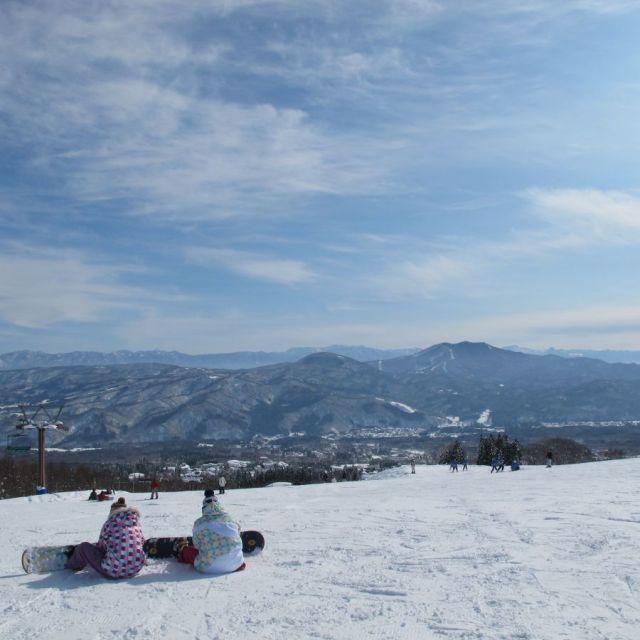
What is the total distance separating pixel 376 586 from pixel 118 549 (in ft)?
11.6

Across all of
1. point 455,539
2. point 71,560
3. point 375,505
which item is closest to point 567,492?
point 375,505

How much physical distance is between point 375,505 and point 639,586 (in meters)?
10.2

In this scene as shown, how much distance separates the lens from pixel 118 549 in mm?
8734

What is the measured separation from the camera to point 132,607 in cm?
746

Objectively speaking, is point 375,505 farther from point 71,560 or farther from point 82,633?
point 82,633

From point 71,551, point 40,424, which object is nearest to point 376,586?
point 71,551

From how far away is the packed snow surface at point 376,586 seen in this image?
6.60 meters

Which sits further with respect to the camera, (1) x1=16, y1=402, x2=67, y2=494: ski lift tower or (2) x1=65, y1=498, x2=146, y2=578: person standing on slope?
(1) x1=16, y1=402, x2=67, y2=494: ski lift tower

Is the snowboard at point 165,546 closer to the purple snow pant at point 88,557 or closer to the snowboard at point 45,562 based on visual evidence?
the purple snow pant at point 88,557

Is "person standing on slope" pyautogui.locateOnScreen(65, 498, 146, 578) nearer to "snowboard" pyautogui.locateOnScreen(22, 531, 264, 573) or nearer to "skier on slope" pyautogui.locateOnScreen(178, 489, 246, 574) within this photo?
"snowboard" pyautogui.locateOnScreen(22, 531, 264, 573)

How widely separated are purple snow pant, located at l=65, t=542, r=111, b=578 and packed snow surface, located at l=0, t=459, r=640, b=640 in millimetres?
154

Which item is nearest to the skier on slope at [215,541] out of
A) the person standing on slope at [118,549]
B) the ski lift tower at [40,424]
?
the person standing on slope at [118,549]

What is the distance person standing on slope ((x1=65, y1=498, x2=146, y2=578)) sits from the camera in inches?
344

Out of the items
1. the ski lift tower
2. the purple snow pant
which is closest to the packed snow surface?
the purple snow pant
